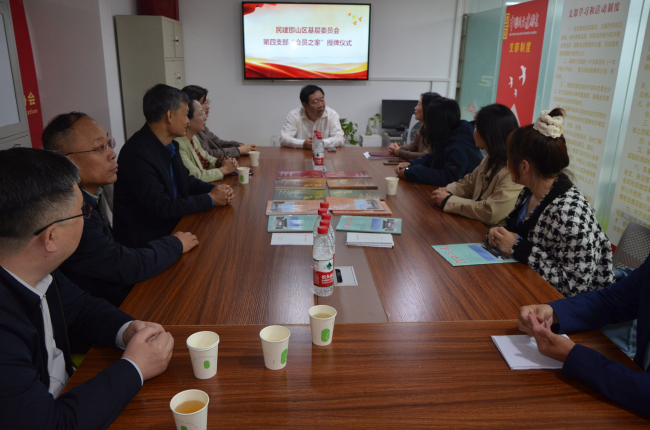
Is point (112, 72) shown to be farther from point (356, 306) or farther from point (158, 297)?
point (356, 306)

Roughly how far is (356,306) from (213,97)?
5.41m

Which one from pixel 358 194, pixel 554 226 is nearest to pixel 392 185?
pixel 358 194

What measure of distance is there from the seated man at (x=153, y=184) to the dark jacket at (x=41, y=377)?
45.5 inches

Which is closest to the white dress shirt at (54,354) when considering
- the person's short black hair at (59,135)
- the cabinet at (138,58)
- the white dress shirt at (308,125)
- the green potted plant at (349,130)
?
the person's short black hair at (59,135)

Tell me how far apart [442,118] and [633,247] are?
4.88 ft

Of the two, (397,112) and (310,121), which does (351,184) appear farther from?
(397,112)

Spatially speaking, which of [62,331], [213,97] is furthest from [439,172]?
[213,97]

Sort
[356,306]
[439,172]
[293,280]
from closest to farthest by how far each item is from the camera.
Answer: [356,306] → [293,280] → [439,172]

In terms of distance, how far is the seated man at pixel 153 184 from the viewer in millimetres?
2363

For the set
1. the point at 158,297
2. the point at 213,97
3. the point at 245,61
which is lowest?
the point at 158,297

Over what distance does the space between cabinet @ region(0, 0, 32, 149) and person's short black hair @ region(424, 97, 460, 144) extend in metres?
3.22

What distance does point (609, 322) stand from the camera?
54.2 inches

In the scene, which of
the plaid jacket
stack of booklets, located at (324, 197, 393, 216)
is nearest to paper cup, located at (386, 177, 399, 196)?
stack of booklets, located at (324, 197, 393, 216)

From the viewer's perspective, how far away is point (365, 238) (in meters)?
2.04
